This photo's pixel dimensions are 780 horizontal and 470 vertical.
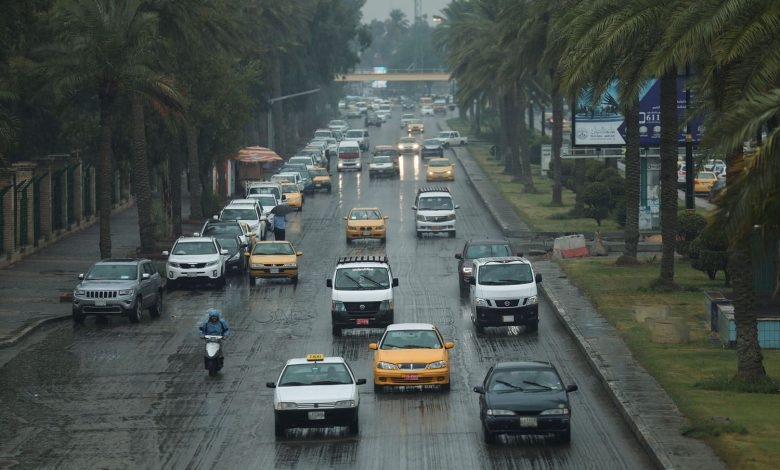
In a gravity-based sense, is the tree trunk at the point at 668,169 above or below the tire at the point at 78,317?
above

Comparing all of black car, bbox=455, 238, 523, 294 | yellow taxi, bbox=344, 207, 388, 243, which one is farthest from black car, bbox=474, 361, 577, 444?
yellow taxi, bbox=344, 207, 388, 243

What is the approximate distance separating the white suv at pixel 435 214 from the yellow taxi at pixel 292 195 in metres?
13.1

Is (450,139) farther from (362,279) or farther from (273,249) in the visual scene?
(362,279)

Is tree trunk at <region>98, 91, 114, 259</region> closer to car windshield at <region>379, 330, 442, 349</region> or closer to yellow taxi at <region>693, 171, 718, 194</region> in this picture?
car windshield at <region>379, 330, 442, 349</region>

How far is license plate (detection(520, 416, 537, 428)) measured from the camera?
78.1 ft

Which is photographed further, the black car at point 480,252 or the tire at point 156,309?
the black car at point 480,252

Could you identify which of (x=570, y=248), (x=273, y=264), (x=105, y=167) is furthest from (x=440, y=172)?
(x=273, y=264)

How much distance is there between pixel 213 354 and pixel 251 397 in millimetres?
2473

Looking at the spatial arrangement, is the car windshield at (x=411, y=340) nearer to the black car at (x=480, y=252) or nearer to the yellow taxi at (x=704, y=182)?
the black car at (x=480, y=252)

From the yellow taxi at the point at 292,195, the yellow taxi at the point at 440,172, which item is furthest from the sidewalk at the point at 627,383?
the yellow taxi at the point at 440,172

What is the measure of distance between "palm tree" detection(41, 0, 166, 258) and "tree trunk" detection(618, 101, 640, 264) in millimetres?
16683

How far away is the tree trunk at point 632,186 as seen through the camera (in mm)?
48438

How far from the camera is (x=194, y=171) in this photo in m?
66.7

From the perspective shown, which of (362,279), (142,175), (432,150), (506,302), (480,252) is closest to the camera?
(506,302)
